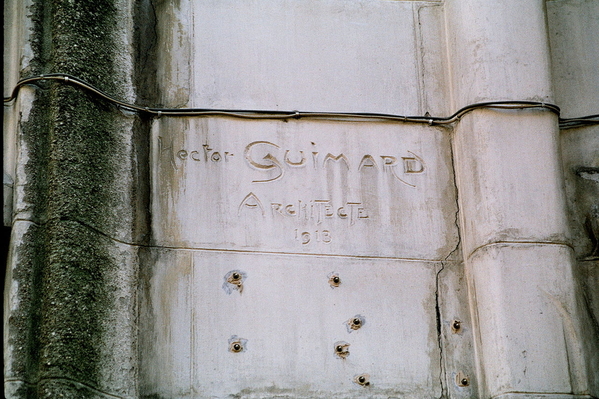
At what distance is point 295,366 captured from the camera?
20.6 feet

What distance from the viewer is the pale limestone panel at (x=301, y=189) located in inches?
257

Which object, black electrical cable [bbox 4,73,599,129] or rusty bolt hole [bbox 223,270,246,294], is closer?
rusty bolt hole [bbox 223,270,246,294]

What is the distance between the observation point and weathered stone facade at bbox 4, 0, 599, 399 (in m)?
6.11

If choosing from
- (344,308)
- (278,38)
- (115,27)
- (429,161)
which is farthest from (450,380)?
(115,27)

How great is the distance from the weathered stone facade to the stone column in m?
0.01

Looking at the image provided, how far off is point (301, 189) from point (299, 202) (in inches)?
3.1

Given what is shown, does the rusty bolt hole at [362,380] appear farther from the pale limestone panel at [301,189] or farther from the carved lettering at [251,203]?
the carved lettering at [251,203]

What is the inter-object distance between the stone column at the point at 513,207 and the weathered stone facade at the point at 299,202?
12 mm

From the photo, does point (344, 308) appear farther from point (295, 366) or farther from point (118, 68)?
→ point (118, 68)

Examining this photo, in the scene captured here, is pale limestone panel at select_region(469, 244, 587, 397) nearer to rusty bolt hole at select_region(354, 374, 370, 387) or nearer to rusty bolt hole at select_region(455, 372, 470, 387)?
rusty bolt hole at select_region(455, 372, 470, 387)

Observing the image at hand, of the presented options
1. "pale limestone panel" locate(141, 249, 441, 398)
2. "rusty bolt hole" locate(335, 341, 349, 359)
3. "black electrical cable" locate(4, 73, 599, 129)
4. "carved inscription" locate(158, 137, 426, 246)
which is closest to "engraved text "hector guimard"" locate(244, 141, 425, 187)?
"carved inscription" locate(158, 137, 426, 246)

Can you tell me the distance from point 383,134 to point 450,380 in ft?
4.74

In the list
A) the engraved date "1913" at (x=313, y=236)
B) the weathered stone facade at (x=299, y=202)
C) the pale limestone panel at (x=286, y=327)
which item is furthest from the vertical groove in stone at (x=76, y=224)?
the engraved date "1913" at (x=313, y=236)

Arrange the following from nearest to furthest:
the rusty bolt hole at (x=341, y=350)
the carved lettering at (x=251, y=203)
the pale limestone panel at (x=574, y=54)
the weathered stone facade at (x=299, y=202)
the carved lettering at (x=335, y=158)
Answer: the weathered stone facade at (x=299, y=202)
the rusty bolt hole at (x=341, y=350)
the carved lettering at (x=251, y=203)
the carved lettering at (x=335, y=158)
the pale limestone panel at (x=574, y=54)
